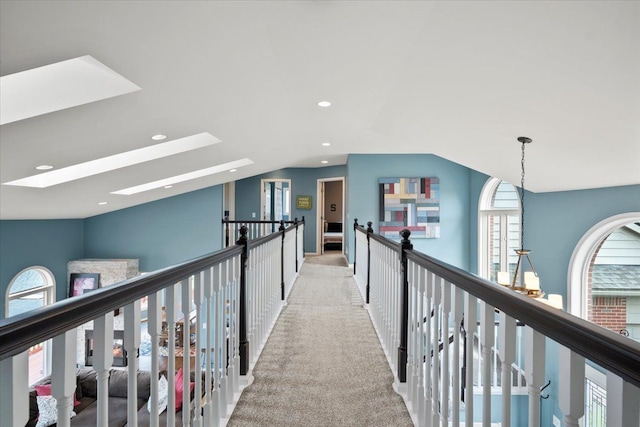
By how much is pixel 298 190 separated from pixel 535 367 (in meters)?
9.72

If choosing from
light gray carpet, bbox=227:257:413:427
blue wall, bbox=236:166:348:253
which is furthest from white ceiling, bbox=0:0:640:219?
blue wall, bbox=236:166:348:253

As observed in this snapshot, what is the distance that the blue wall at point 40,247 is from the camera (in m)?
6.82

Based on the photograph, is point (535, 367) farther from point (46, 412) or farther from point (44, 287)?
point (44, 287)

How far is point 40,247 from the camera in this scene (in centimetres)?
762

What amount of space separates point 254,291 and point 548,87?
8.99ft

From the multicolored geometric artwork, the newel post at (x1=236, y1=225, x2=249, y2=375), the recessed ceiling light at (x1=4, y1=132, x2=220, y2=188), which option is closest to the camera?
the newel post at (x1=236, y1=225, x2=249, y2=375)

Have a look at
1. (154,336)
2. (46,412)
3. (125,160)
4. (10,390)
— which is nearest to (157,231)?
(125,160)

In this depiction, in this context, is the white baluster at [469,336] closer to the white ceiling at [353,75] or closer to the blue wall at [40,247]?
the white ceiling at [353,75]

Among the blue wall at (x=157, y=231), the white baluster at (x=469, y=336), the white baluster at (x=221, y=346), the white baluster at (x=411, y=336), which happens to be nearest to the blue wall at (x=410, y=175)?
the blue wall at (x=157, y=231)

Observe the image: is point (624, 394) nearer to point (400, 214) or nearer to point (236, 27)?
point (236, 27)

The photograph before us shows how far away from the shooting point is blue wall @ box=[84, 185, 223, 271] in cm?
911

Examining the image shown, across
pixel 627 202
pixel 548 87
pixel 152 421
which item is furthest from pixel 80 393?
pixel 627 202

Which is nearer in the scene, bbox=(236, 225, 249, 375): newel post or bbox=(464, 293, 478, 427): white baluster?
bbox=(464, 293, 478, 427): white baluster

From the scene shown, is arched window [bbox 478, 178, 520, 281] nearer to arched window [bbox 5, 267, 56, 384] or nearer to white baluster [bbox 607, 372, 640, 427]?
white baluster [bbox 607, 372, 640, 427]
